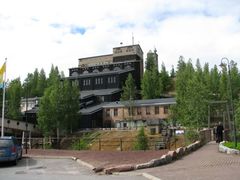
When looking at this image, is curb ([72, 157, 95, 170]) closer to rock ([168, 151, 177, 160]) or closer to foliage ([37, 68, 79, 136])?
rock ([168, 151, 177, 160])

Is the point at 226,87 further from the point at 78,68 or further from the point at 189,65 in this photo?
the point at 78,68

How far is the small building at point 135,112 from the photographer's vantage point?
76.9 meters

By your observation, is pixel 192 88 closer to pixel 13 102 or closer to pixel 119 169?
pixel 119 169

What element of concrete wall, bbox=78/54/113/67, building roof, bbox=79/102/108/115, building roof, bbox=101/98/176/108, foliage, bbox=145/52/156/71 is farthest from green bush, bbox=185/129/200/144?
foliage, bbox=145/52/156/71

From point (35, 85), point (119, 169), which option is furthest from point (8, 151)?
point (35, 85)

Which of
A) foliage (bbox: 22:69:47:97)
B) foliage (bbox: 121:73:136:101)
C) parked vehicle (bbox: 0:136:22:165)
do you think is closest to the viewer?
parked vehicle (bbox: 0:136:22:165)

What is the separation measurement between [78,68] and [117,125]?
1355 inches

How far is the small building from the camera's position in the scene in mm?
76938

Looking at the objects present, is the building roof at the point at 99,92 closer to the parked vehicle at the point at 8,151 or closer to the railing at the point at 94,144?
the railing at the point at 94,144

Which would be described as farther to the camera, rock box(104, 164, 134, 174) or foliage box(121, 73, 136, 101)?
foliage box(121, 73, 136, 101)

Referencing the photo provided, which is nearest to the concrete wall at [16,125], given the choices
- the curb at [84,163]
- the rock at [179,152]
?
the curb at [84,163]

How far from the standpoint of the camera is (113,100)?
8794 centimetres

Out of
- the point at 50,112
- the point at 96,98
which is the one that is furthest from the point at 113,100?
the point at 50,112

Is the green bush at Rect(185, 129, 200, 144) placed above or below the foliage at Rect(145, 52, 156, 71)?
below
